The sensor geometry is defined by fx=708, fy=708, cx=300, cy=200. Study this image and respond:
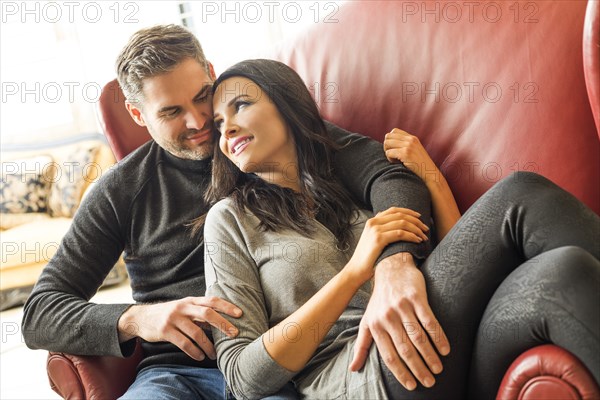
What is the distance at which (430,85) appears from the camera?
1.52m

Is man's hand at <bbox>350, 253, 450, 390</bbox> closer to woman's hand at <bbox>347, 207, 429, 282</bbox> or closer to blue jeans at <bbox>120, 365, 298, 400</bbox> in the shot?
woman's hand at <bbox>347, 207, 429, 282</bbox>

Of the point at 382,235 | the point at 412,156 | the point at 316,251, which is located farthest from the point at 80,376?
the point at 412,156

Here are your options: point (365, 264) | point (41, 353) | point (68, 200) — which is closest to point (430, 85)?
point (365, 264)

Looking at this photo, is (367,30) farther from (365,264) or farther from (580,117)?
(365,264)

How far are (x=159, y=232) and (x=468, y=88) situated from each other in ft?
2.36

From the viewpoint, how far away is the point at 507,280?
3.40 ft

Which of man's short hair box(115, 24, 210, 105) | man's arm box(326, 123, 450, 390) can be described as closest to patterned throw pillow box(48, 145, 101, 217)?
man's short hair box(115, 24, 210, 105)

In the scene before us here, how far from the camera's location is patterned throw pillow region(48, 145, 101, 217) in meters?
4.14

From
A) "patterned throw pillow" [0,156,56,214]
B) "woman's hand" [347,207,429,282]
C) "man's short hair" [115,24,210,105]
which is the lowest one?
"patterned throw pillow" [0,156,56,214]

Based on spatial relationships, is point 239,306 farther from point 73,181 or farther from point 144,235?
point 73,181

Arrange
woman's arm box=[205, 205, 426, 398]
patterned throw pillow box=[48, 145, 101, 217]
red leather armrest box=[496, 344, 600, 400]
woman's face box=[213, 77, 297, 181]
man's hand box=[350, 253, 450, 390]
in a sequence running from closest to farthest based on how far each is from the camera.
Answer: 1. red leather armrest box=[496, 344, 600, 400]
2. man's hand box=[350, 253, 450, 390]
3. woman's arm box=[205, 205, 426, 398]
4. woman's face box=[213, 77, 297, 181]
5. patterned throw pillow box=[48, 145, 101, 217]

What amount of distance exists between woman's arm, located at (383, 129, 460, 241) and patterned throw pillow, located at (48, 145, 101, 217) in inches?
116

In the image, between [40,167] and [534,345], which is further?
[40,167]

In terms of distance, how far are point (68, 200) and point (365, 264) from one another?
3.29m
